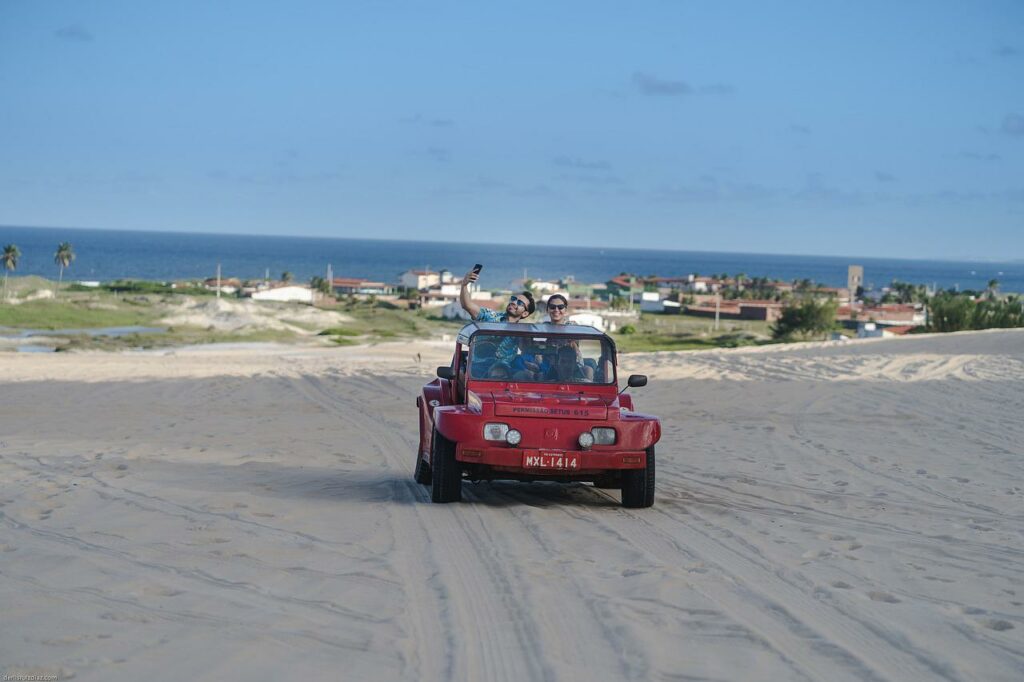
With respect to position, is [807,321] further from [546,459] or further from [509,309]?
[546,459]

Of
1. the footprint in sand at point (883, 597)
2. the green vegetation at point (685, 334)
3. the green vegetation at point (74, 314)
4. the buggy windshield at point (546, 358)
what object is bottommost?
the green vegetation at point (74, 314)

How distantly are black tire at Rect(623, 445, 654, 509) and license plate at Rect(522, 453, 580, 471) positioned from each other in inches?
22.5

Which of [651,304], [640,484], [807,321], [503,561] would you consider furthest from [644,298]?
[503,561]

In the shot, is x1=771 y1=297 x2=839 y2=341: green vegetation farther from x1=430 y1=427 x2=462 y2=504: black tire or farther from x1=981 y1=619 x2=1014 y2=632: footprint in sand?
x1=981 y1=619 x2=1014 y2=632: footprint in sand

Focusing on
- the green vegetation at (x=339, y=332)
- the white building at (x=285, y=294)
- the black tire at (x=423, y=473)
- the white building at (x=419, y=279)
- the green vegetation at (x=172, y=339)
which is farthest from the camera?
the white building at (x=419, y=279)

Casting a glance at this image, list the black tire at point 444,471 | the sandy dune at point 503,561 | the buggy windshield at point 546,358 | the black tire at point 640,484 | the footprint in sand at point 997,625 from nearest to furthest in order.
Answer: the sandy dune at point 503,561, the footprint in sand at point 997,625, the black tire at point 444,471, the black tire at point 640,484, the buggy windshield at point 546,358

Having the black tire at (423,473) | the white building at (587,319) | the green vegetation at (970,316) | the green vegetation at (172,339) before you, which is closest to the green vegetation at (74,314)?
the green vegetation at (172,339)

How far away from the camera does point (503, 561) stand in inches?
283

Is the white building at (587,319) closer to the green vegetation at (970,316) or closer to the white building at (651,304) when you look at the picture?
the green vegetation at (970,316)

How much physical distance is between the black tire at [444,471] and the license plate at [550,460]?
0.64m

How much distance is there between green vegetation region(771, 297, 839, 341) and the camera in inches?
2549

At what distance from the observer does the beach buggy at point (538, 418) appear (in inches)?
352

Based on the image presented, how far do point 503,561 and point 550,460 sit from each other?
1.83 m

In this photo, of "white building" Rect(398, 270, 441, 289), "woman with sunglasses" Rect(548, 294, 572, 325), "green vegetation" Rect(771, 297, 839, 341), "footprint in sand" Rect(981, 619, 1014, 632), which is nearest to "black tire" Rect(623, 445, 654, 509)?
"woman with sunglasses" Rect(548, 294, 572, 325)
